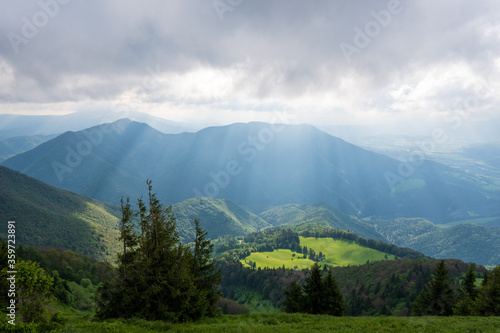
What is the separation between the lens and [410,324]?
23234 mm

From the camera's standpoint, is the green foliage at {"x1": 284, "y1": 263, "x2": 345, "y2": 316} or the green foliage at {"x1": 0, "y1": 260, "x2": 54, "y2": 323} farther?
the green foliage at {"x1": 284, "y1": 263, "x2": 345, "y2": 316}

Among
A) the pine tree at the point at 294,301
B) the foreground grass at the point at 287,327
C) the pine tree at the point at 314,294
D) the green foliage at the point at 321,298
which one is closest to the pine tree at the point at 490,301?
the foreground grass at the point at 287,327

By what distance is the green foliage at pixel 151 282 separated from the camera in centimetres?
2428

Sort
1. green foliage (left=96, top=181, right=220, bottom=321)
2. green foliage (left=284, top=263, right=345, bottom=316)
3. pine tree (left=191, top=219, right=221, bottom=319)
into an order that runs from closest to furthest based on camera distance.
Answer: green foliage (left=96, top=181, right=220, bottom=321) < pine tree (left=191, top=219, right=221, bottom=319) < green foliage (left=284, top=263, right=345, bottom=316)

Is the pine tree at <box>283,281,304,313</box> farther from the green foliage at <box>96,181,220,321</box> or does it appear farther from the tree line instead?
the tree line

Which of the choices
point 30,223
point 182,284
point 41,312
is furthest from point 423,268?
point 30,223

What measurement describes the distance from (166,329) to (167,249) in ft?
23.5

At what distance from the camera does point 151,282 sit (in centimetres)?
2486

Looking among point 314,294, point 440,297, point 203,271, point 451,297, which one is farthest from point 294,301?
point 451,297

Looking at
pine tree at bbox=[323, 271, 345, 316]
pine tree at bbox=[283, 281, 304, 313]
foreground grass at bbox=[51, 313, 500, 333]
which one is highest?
foreground grass at bbox=[51, 313, 500, 333]

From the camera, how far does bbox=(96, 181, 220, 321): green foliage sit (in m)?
24.3

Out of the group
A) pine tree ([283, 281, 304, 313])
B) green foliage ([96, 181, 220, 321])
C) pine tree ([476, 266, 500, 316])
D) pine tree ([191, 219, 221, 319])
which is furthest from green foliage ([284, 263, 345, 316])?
pine tree ([476, 266, 500, 316])

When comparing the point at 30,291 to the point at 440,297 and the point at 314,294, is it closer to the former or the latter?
the point at 314,294

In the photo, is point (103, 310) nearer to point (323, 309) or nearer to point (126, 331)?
point (126, 331)
